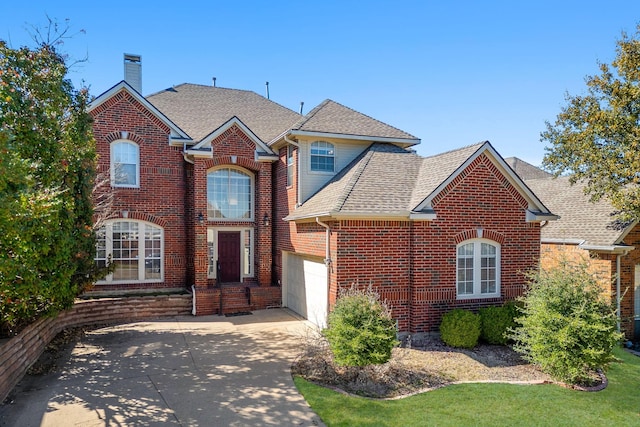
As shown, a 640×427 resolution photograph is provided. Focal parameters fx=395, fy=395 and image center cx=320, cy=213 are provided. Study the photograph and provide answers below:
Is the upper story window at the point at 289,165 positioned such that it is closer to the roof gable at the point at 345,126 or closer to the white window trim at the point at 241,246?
the roof gable at the point at 345,126

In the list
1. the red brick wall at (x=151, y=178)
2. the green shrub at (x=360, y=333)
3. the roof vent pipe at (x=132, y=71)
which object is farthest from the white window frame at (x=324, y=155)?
the roof vent pipe at (x=132, y=71)

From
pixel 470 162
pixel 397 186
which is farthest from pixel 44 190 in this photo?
pixel 470 162

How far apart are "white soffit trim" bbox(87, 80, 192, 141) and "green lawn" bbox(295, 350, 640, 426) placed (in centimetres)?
1108

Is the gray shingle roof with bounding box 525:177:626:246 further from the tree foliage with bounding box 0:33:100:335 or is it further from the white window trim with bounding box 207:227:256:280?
the tree foliage with bounding box 0:33:100:335

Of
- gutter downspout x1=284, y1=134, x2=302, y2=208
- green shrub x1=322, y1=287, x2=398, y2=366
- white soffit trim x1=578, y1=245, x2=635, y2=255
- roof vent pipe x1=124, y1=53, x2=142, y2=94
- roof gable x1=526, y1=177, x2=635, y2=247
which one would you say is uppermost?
roof vent pipe x1=124, y1=53, x2=142, y2=94

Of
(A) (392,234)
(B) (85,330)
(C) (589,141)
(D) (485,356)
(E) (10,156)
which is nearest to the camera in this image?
(E) (10,156)

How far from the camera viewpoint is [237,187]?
1641 cm

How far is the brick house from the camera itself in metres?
11.5

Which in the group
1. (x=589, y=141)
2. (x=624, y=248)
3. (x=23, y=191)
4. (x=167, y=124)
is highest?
(x=167, y=124)

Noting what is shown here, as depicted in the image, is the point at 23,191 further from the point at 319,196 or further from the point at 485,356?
the point at 485,356

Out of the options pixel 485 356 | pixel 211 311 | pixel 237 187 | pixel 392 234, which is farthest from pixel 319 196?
pixel 485 356

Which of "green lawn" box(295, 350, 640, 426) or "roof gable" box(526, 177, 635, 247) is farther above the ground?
"roof gable" box(526, 177, 635, 247)

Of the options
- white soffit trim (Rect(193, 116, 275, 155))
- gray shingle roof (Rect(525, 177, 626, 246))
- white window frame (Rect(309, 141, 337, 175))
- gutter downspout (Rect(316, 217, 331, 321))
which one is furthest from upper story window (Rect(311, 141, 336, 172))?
gray shingle roof (Rect(525, 177, 626, 246))

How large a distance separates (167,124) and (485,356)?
13590 millimetres
